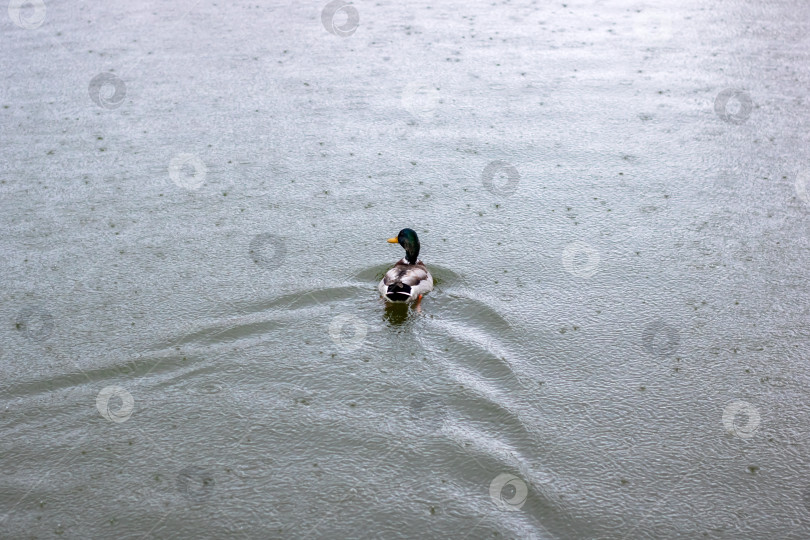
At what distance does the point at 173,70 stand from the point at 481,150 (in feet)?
11.7

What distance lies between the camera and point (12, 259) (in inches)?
220

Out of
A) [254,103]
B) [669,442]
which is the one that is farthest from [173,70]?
[669,442]
